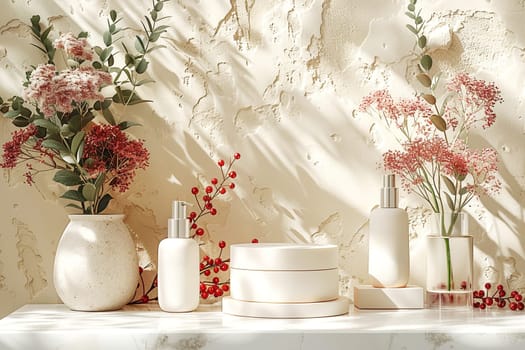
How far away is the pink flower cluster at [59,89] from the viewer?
1.04 metres

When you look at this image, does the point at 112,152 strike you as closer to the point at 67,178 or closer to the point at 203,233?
the point at 67,178

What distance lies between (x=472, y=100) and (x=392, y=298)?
350mm

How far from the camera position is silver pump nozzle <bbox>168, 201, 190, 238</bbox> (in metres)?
1.08

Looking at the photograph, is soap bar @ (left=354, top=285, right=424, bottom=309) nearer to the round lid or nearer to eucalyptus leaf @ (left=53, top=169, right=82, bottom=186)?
the round lid

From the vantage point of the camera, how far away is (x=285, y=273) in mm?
1022

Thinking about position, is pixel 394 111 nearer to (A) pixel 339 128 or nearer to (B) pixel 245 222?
(A) pixel 339 128

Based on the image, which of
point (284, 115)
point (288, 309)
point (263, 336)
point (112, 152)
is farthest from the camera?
point (284, 115)

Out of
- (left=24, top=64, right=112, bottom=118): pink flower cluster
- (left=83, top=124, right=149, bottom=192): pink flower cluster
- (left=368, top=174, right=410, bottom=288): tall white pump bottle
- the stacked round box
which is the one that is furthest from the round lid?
(left=24, top=64, right=112, bottom=118): pink flower cluster

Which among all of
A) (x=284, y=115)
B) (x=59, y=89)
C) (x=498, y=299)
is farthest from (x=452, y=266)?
(x=59, y=89)

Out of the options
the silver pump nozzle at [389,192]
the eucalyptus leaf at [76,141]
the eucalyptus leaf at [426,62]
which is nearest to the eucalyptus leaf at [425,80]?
the eucalyptus leaf at [426,62]

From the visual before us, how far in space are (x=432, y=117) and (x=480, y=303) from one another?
31cm

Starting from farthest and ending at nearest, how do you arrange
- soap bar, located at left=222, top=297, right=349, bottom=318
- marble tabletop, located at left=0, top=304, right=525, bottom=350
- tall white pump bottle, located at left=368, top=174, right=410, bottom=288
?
tall white pump bottle, located at left=368, top=174, right=410, bottom=288 → soap bar, located at left=222, top=297, right=349, bottom=318 → marble tabletop, located at left=0, top=304, right=525, bottom=350

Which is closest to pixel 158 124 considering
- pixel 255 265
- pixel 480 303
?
pixel 255 265

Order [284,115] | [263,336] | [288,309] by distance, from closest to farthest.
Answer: [263,336] < [288,309] < [284,115]
